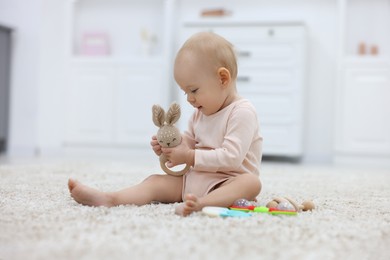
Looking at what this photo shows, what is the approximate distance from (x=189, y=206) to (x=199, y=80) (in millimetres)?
275

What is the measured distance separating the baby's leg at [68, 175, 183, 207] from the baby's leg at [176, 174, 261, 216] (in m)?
0.13

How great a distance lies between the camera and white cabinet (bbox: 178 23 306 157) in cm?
319

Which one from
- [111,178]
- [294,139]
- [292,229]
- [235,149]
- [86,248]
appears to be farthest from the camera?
[294,139]

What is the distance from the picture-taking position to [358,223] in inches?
38.7

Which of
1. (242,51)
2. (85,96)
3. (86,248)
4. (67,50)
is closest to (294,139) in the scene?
(242,51)

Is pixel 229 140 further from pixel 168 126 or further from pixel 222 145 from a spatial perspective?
pixel 168 126

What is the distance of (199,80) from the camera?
110cm

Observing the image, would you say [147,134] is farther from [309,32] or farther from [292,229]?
[292,229]

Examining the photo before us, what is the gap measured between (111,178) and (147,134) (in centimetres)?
170

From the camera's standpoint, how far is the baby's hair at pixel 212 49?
3.60ft

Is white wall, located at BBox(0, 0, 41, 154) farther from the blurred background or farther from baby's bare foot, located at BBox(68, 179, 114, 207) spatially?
baby's bare foot, located at BBox(68, 179, 114, 207)

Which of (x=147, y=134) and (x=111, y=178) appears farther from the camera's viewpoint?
(x=147, y=134)

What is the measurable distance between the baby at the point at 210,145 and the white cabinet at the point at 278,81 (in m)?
2.05

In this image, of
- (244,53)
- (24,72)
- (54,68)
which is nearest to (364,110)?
(244,53)
